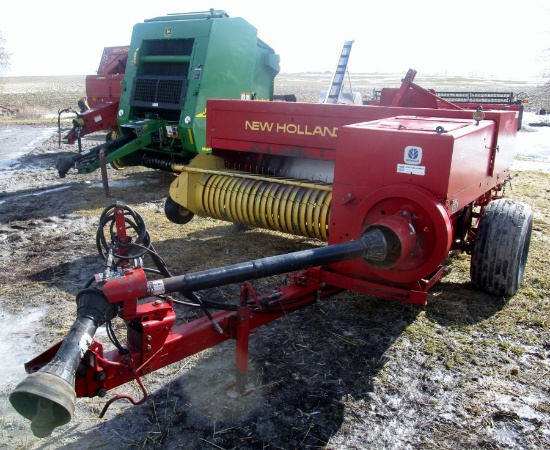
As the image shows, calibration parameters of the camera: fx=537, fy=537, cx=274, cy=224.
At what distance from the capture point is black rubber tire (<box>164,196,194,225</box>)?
580 centimetres

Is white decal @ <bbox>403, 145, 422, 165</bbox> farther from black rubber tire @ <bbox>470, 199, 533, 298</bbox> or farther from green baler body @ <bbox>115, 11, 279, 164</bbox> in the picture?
green baler body @ <bbox>115, 11, 279, 164</bbox>

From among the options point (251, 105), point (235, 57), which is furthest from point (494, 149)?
point (235, 57)

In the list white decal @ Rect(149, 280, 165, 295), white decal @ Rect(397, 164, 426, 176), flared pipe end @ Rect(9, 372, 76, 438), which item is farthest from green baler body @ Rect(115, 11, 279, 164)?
flared pipe end @ Rect(9, 372, 76, 438)

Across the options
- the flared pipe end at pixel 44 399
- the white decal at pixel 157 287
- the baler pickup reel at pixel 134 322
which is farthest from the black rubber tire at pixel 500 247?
the flared pipe end at pixel 44 399

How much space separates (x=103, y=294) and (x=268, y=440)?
1.12m

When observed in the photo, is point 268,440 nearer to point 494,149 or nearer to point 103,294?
point 103,294

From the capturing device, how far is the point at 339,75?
8883mm

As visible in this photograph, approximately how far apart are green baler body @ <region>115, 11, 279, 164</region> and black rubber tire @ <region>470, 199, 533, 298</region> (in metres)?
4.38

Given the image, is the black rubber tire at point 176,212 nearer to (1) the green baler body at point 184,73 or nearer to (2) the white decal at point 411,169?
(1) the green baler body at point 184,73

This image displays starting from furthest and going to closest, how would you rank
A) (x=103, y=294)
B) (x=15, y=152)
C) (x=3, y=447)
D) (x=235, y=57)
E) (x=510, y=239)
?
(x=15, y=152)
(x=235, y=57)
(x=510, y=239)
(x=3, y=447)
(x=103, y=294)

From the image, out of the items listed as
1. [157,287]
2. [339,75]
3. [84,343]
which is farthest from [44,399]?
[339,75]

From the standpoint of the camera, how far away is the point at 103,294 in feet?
7.39

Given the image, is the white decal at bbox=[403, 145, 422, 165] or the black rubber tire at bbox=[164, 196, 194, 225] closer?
the white decal at bbox=[403, 145, 422, 165]

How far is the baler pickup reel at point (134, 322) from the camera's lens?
1838 mm
